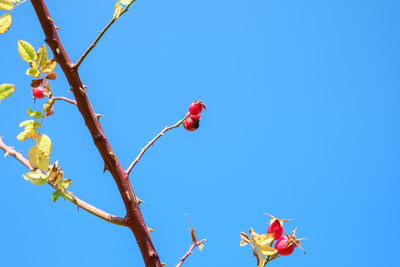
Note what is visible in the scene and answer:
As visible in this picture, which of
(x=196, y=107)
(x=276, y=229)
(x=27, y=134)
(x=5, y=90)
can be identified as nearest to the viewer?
(x=5, y=90)

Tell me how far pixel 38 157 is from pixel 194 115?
710 mm

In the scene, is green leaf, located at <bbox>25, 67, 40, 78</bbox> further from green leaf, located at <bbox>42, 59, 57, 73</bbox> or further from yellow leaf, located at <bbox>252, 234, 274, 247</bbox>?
yellow leaf, located at <bbox>252, 234, 274, 247</bbox>

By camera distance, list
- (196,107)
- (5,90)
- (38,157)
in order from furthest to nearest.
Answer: (196,107) < (38,157) < (5,90)

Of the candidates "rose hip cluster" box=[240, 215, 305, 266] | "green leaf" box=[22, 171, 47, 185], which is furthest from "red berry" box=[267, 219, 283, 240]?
"green leaf" box=[22, 171, 47, 185]

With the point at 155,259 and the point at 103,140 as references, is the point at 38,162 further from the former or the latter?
the point at 155,259

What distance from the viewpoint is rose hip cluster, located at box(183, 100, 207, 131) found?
146cm

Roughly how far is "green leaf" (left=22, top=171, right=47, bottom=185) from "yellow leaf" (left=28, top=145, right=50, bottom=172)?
0.07ft

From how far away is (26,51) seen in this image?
3.37ft

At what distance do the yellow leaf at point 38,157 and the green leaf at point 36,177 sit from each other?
0.07ft

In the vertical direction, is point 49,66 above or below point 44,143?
above

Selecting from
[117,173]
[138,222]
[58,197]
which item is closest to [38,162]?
[58,197]

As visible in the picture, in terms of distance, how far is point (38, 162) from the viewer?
925mm

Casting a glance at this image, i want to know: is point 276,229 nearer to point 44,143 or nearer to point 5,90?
point 44,143

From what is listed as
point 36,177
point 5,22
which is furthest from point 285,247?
point 5,22
